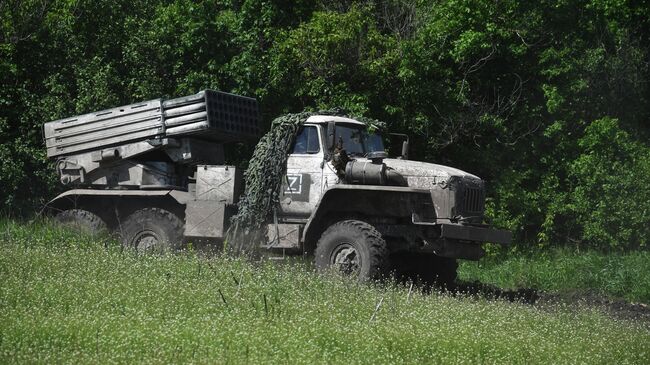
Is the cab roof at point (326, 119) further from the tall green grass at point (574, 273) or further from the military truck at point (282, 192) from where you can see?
the tall green grass at point (574, 273)

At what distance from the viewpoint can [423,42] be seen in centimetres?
2119

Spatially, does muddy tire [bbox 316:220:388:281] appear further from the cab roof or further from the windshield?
the cab roof

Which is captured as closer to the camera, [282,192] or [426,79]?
[282,192]

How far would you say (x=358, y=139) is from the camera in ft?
51.2

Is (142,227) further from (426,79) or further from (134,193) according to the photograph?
(426,79)

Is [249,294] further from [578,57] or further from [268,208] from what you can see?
[578,57]

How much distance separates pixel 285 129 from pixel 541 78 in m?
8.30

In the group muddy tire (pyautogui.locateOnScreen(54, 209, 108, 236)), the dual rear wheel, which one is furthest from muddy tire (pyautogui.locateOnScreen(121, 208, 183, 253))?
muddy tire (pyautogui.locateOnScreen(54, 209, 108, 236))

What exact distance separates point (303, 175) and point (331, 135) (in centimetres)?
71

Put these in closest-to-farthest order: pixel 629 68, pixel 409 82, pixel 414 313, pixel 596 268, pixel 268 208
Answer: pixel 414 313 < pixel 268 208 < pixel 596 268 < pixel 409 82 < pixel 629 68

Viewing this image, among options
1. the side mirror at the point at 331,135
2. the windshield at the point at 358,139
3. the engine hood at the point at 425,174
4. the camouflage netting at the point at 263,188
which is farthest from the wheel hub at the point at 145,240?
the engine hood at the point at 425,174

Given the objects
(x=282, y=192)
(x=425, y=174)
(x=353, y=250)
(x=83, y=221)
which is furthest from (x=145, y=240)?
(x=425, y=174)

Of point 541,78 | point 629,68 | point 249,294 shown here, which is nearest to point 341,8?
point 541,78

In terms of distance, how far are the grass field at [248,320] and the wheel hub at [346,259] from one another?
0.70 meters
